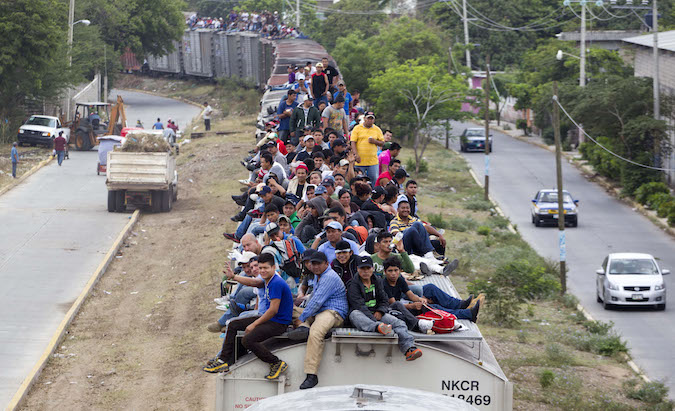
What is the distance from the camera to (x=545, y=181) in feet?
165

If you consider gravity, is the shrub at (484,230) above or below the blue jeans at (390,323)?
below

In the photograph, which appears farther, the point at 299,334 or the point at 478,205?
the point at 478,205

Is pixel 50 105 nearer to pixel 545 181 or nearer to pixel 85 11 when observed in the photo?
pixel 85 11

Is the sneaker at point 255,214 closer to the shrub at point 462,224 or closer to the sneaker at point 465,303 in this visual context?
the sneaker at point 465,303

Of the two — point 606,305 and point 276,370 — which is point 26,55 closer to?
point 606,305

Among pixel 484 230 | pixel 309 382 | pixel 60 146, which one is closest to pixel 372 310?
pixel 309 382

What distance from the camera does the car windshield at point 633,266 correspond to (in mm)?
26828

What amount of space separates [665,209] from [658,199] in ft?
6.81

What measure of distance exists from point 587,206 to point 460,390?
35.5 m

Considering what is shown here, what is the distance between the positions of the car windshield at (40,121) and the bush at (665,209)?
28.7m

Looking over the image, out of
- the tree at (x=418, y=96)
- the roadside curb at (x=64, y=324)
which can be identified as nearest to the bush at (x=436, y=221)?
the roadside curb at (x=64, y=324)

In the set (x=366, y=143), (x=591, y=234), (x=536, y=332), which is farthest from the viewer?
(x=591, y=234)

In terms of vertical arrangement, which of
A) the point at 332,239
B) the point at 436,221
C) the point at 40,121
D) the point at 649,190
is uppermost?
the point at 40,121

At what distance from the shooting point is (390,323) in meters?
9.87
